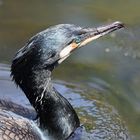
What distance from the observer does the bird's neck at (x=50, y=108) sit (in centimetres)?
650

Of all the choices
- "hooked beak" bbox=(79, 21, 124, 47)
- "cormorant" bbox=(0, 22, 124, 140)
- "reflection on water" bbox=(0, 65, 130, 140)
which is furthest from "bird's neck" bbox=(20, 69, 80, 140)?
"hooked beak" bbox=(79, 21, 124, 47)

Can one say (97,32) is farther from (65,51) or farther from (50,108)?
(50,108)

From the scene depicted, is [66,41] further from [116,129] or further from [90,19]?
[90,19]

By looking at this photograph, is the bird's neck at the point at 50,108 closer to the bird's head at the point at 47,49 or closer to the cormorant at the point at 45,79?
the cormorant at the point at 45,79

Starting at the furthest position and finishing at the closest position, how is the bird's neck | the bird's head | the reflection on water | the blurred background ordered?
the blurred background → the reflection on water → the bird's neck → the bird's head

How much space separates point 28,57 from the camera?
631cm

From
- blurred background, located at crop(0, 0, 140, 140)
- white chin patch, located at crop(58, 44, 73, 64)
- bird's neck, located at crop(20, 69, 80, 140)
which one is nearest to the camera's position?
white chin patch, located at crop(58, 44, 73, 64)

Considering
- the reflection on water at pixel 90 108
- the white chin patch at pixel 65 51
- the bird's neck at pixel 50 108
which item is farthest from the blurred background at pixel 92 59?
the white chin patch at pixel 65 51

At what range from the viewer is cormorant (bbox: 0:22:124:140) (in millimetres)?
6309

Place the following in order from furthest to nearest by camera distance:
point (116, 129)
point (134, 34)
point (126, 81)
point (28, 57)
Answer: point (134, 34)
point (126, 81)
point (116, 129)
point (28, 57)

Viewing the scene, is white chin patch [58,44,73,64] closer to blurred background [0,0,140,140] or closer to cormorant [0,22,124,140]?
cormorant [0,22,124,140]

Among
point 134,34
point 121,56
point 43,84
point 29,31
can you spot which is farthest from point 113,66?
point 43,84

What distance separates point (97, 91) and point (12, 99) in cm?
108

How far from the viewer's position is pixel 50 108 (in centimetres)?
672
